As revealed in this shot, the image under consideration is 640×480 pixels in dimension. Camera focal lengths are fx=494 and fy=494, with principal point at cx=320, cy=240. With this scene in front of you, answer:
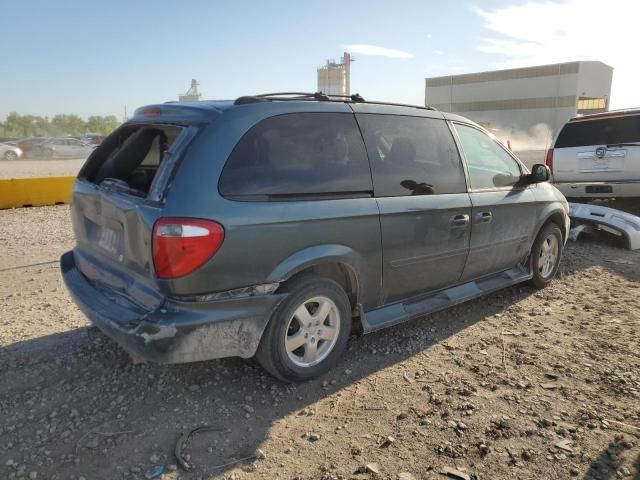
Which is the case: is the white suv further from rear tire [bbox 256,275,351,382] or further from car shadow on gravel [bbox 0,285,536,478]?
rear tire [bbox 256,275,351,382]

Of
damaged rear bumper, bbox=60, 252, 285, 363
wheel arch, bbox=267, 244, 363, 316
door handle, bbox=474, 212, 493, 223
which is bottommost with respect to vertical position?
damaged rear bumper, bbox=60, 252, 285, 363

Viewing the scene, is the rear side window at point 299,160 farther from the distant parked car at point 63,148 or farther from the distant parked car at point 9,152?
the distant parked car at point 9,152

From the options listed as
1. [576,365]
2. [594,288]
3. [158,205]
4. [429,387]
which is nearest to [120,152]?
[158,205]

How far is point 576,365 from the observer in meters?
3.53

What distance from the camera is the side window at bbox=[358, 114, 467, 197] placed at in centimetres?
344

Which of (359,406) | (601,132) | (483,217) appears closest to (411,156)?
(483,217)

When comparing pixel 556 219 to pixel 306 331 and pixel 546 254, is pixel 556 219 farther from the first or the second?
pixel 306 331

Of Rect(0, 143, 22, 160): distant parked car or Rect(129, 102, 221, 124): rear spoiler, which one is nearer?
Rect(129, 102, 221, 124): rear spoiler

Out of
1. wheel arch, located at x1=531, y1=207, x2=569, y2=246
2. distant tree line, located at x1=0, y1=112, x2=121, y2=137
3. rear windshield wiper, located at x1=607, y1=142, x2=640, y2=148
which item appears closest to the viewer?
wheel arch, located at x1=531, y1=207, x2=569, y2=246

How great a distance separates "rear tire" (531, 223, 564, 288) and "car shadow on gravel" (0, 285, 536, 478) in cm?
166

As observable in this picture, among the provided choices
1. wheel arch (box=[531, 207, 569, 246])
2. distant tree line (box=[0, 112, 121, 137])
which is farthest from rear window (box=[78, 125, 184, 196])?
distant tree line (box=[0, 112, 121, 137])

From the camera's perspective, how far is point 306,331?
3.18m

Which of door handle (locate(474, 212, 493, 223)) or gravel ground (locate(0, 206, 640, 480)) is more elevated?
door handle (locate(474, 212, 493, 223))

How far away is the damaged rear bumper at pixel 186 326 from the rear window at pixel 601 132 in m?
7.26
